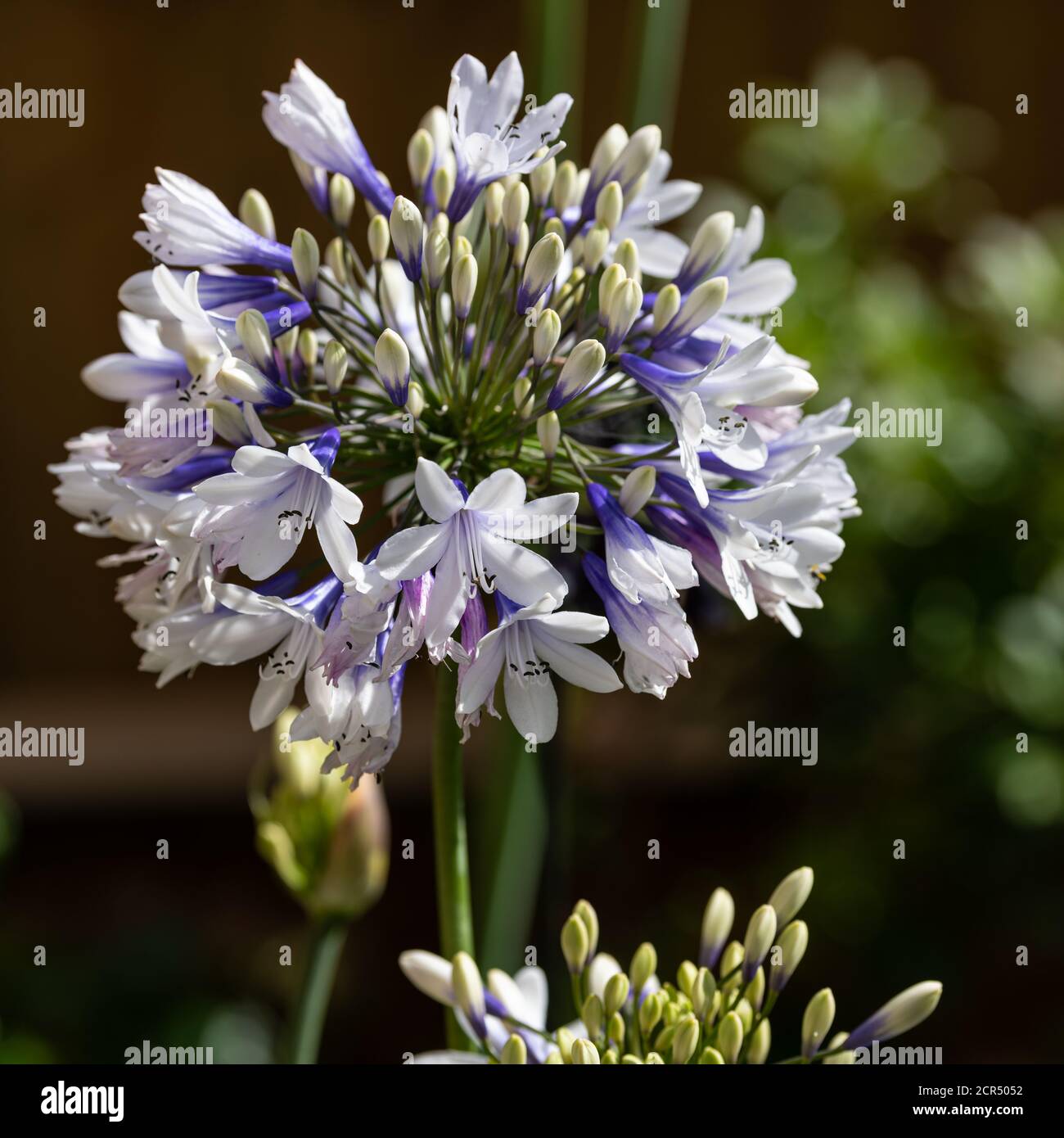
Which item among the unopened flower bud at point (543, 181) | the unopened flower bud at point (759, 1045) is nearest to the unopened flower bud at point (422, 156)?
the unopened flower bud at point (543, 181)

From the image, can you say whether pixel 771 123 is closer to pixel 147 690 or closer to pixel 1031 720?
pixel 1031 720

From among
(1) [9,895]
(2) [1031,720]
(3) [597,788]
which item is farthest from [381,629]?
(1) [9,895]

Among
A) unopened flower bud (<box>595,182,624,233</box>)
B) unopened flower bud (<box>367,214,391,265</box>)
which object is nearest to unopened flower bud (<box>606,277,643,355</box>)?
unopened flower bud (<box>595,182,624,233</box>)

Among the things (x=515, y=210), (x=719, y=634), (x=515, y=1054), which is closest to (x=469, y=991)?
(x=515, y=1054)

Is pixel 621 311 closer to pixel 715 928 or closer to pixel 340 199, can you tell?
pixel 340 199

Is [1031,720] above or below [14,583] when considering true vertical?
below

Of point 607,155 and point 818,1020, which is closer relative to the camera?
point 818,1020
